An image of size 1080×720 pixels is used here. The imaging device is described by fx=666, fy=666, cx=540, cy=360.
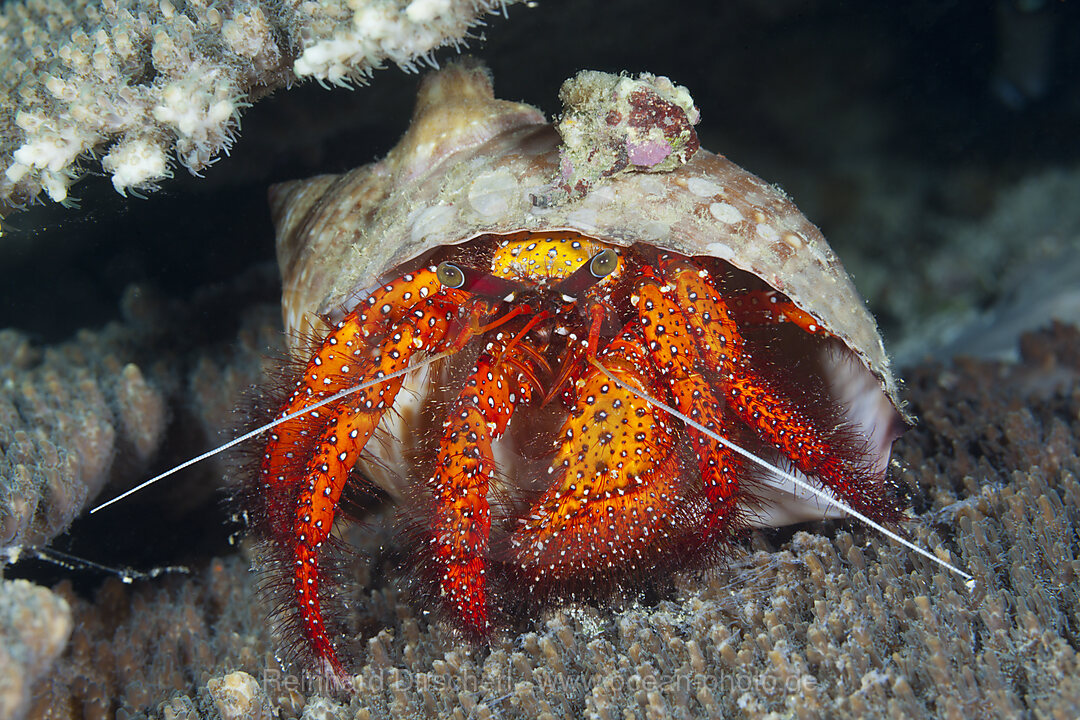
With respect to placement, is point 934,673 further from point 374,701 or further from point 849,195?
point 849,195

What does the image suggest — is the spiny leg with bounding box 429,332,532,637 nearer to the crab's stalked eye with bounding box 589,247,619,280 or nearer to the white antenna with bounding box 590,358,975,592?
the white antenna with bounding box 590,358,975,592

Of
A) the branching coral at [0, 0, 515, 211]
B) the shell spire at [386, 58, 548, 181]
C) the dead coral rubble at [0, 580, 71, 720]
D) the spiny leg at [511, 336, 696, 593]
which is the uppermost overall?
the branching coral at [0, 0, 515, 211]

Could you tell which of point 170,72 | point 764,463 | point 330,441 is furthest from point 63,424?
point 764,463

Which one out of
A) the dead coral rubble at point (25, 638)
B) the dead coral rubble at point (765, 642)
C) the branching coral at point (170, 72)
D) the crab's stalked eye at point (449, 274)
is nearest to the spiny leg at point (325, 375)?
the crab's stalked eye at point (449, 274)

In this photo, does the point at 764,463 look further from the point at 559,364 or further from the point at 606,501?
the point at 559,364

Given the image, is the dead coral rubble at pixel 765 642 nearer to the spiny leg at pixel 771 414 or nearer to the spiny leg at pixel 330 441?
the spiny leg at pixel 771 414

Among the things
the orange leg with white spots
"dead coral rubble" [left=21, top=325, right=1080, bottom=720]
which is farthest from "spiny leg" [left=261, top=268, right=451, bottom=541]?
"dead coral rubble" [left=21, top=325, right=1080, bottom=720]

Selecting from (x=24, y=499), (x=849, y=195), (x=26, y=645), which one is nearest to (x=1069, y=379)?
(x=849, y=195)

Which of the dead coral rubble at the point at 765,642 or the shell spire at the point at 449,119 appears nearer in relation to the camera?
the dead coral rubble at the point at 765,642
